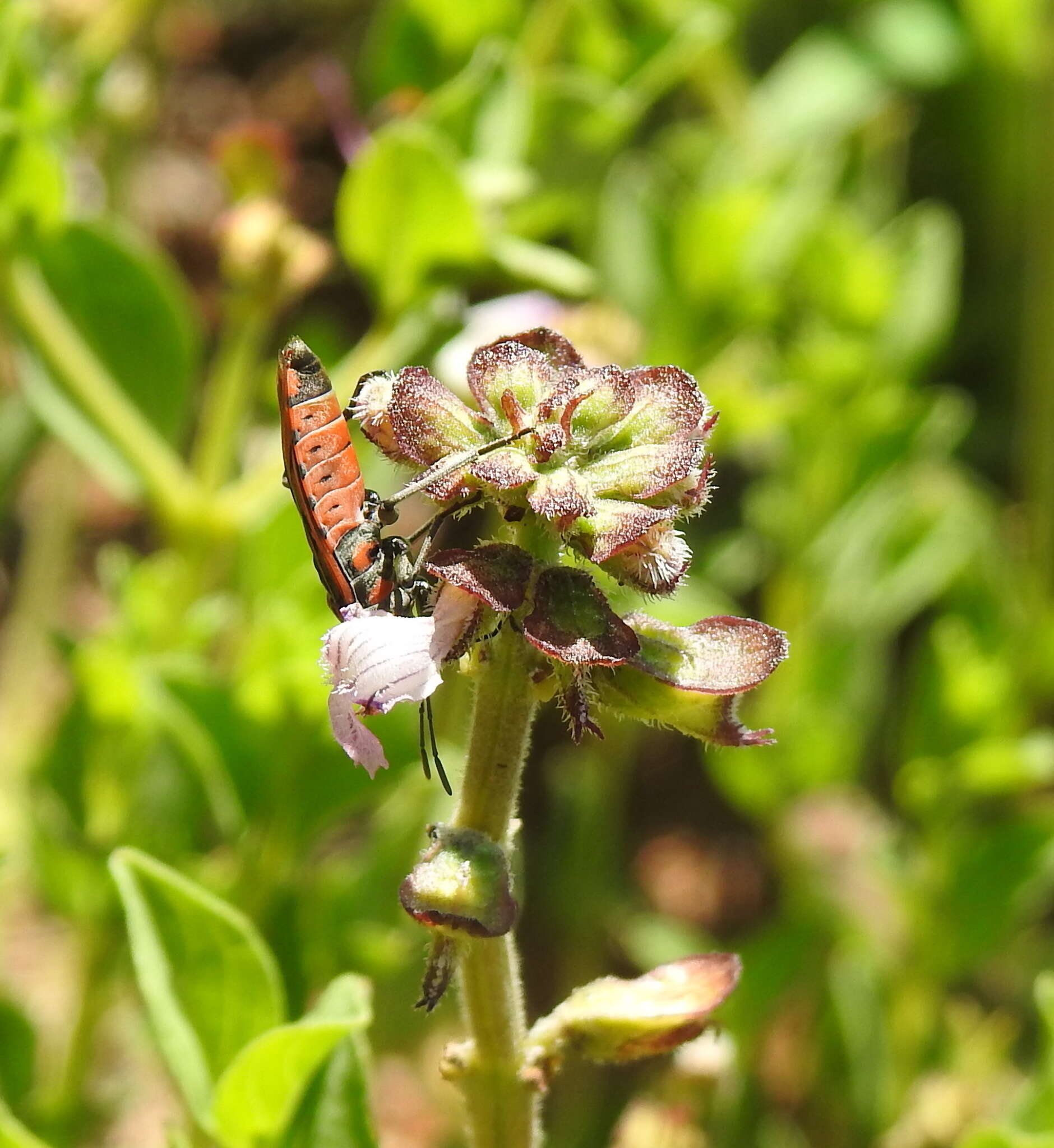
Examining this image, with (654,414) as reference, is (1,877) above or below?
below

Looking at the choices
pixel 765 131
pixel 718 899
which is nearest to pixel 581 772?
pixel 718 899

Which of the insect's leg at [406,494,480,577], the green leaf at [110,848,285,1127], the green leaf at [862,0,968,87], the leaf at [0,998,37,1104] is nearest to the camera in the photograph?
the insect's leg at [406,494,480,577]

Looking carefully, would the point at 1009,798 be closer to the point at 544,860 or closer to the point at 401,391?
the point at 544,860

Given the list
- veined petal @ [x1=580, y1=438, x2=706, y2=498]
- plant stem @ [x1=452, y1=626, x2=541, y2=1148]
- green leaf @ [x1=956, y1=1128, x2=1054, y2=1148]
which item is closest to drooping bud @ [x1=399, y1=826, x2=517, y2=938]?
plant stem @ [x1=452, y1=626, x2=541, y2=1148]

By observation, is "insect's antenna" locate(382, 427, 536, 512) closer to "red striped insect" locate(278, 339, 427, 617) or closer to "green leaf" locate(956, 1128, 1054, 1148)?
"red striped insect" locate(278, 339, 427, 617)

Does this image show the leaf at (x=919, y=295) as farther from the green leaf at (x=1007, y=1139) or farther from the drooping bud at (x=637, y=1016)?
the drooping bud at (x=637, y=1016)

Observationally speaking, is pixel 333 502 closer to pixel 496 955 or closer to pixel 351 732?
pixel 351 732
